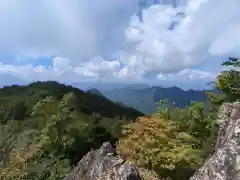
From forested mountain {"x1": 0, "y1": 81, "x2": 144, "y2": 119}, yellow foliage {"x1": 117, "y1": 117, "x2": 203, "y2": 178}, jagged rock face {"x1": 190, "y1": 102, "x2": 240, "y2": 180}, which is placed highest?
jagged rock face {"x1": 190, "y1": 102, "x2": 240, "y2": 180}

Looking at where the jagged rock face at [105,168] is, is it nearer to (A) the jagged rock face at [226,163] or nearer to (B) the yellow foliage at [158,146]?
(A) the jagged rock face at [226,163]

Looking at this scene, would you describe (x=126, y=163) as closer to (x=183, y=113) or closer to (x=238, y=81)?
(x=238, y=81)

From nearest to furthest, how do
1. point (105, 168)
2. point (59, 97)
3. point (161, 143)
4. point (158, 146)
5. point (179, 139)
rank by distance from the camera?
1. point (105, 168)
2. point (158, 146)
3. point (161, 143)
4. point (179, 139)
5. point (59, 97)

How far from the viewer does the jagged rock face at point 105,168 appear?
9.92m

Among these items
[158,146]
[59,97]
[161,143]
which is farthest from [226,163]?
[59,97]

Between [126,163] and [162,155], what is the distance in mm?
3802

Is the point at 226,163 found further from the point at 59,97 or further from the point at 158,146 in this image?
the point at 59,97

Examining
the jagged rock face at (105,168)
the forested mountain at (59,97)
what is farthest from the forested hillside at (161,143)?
the forested mountain at (59,97)

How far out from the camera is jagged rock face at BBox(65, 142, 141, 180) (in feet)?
32.6

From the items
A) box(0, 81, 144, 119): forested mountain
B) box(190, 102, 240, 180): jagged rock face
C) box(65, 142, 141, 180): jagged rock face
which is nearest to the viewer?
box(190, 102, 240, 180): jagged rock face

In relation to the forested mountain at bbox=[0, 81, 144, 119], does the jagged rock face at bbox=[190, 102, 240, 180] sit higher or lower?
higher

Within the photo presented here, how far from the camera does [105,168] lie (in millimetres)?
10773

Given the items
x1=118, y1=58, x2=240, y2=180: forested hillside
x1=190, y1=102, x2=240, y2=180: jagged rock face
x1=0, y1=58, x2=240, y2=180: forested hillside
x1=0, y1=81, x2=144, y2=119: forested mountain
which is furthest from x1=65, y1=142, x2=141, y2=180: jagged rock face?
x1=0, y1=81, x2=144, y2=119: forested mountain

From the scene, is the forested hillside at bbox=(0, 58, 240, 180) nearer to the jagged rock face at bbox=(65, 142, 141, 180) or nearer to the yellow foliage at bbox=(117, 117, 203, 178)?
the yellow foliage at bbox=(117, 117, 203, 178)
